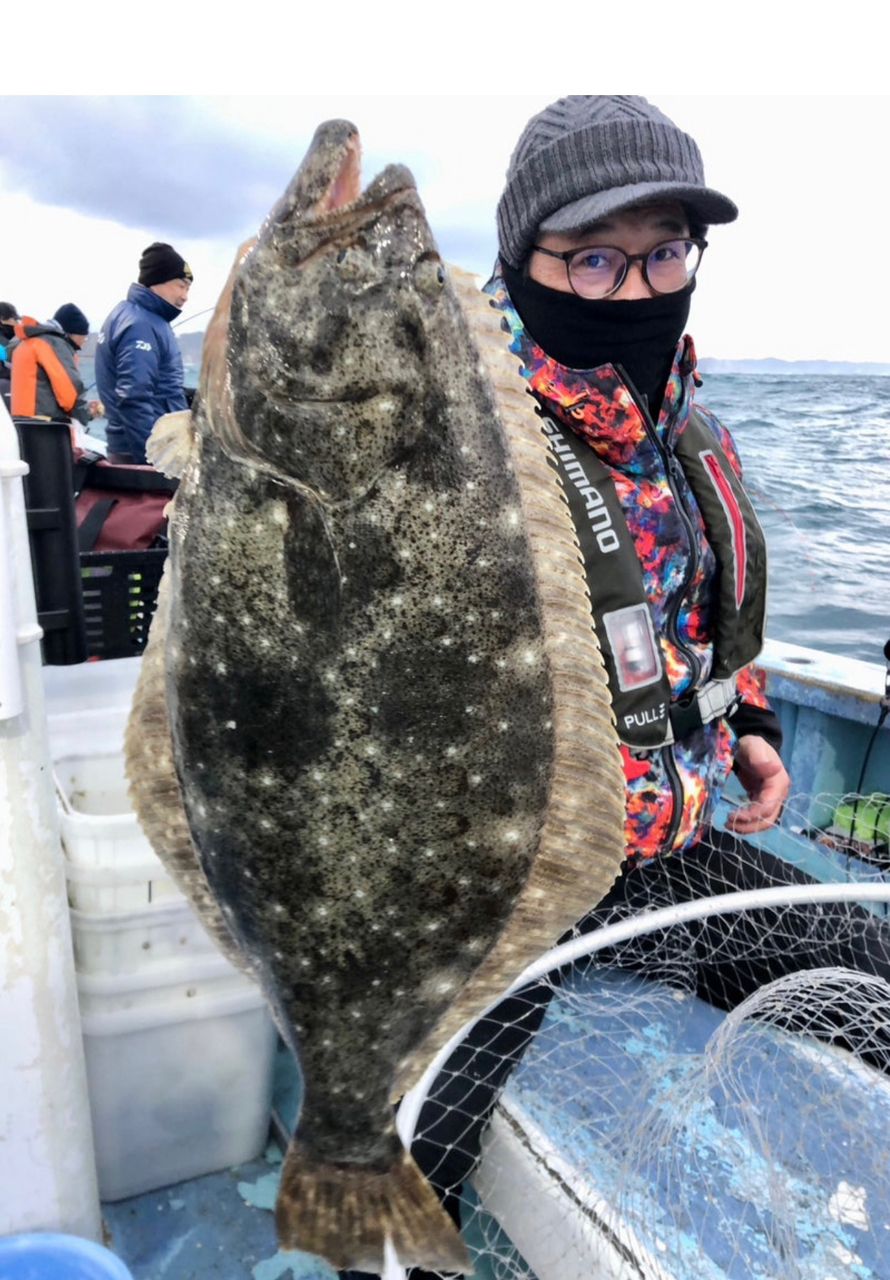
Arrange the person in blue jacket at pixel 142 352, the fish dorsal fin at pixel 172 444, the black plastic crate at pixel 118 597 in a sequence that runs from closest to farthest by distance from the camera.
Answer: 1. the fish dorsal fin at pixel 172 444
2. the black plastic crate at pixel 118 597
3. the person in blue jacket at pixel 142 352

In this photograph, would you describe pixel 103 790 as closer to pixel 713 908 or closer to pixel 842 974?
pixel 713 908

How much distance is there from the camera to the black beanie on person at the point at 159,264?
7.68 metres

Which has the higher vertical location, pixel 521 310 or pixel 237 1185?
pixel 521 310

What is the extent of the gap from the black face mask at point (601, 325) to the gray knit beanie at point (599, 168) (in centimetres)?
15

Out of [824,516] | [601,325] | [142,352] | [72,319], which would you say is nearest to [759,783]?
[601,325]

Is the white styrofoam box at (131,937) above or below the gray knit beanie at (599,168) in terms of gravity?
below

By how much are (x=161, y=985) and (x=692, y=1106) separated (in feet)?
4.96

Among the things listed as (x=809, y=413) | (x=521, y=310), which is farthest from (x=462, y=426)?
(x=809, y=413)

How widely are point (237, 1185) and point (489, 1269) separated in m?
0.84

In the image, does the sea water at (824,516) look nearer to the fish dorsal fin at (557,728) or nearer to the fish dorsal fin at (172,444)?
the fish dorsal fin at (557,728)

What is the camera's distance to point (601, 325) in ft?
7.10

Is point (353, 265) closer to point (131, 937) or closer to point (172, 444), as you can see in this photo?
point (172, 444)

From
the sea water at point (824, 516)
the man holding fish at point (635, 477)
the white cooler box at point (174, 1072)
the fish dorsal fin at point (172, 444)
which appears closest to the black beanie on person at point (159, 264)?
the sea water at point (824, 516)

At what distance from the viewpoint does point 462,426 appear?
1.23m
